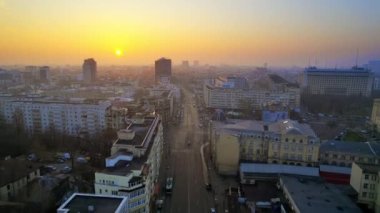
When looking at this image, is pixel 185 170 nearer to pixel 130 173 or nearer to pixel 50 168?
pixel 130 173

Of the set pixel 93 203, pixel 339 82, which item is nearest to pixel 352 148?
pixel 93 203

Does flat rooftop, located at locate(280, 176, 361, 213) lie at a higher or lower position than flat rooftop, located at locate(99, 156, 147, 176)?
lower

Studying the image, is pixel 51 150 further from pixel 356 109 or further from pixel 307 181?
pixel 356 109

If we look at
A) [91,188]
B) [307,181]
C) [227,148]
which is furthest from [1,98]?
[307,181]

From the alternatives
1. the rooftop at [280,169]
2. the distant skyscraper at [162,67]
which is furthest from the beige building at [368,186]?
the distant skyscraper at [162,67]

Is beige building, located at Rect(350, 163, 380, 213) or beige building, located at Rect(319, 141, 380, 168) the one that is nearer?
beige building, located at Rect(350, 163, 380, 213)

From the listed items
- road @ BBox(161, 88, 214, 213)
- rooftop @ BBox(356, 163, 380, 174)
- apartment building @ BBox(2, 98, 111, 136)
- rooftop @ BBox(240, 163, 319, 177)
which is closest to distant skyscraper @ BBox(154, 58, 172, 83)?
road @ BBox(161, 88, 214, 213)

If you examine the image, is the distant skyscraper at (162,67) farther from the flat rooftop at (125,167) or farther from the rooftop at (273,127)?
the flat rooftop at (125,167)

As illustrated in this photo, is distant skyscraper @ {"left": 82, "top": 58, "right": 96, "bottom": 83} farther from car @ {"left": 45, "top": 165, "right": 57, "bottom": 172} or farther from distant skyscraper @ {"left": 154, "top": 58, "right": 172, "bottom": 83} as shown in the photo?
car @ {"left": 45, "top": 165, "right": 57, "bottom": 172}
